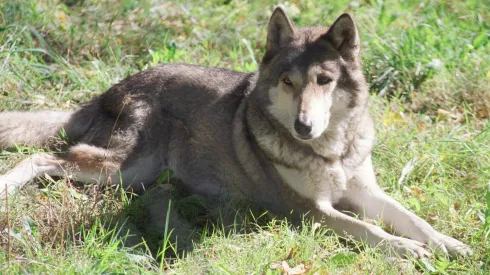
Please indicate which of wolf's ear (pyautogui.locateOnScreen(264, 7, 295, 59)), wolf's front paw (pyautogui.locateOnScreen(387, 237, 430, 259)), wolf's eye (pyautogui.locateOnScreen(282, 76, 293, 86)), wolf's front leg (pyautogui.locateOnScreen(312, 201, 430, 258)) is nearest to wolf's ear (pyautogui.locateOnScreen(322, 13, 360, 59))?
wolf's ear (pyautogui.locateOnScreen(264, 7, 295, 59))

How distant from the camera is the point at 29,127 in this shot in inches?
222

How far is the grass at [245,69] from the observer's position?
421cm

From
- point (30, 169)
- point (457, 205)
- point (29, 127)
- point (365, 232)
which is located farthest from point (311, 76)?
point (29, 127)

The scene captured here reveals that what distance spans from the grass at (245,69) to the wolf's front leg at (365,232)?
84 millimetres

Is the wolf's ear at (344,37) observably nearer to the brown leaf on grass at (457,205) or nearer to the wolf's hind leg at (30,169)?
the brown leaf on grass at (457,205)

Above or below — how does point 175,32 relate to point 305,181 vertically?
above

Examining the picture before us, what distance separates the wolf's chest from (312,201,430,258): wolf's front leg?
84 mm

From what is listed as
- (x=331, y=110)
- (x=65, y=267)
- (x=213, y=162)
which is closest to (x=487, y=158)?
(x=331, y=110)

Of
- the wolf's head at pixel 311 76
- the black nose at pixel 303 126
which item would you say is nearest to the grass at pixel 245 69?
the black nose at pixel 303 126

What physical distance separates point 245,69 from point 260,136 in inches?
81.5

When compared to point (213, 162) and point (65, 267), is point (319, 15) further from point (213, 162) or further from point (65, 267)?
point (65, 267)

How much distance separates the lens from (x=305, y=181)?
489cm

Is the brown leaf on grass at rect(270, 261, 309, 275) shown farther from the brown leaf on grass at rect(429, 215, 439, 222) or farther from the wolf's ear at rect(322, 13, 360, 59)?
the wolf's ear at rect(322, 13, 360, 59)

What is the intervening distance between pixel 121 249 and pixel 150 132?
149 cm
